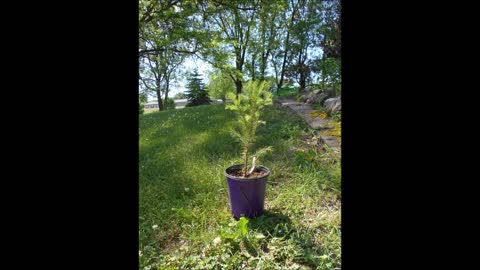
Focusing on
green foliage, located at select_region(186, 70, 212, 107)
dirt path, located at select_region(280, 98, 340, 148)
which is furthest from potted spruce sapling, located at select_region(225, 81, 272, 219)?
green foliage, located at select_region(186, 70, 212, 107)

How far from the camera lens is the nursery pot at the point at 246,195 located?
204 centimetres

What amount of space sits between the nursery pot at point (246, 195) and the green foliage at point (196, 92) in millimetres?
13610

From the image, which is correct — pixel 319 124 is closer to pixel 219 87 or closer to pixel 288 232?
pixel 288 232

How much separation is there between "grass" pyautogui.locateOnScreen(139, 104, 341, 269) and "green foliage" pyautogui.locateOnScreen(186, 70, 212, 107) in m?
11.6

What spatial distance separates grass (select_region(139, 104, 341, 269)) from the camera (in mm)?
1697

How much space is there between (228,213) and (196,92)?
14133 mm

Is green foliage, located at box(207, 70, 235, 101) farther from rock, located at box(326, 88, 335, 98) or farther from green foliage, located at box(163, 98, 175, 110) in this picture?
rock, located at box(326, 88, 335, 98)

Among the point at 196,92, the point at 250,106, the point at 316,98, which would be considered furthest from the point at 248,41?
the point at 250,106

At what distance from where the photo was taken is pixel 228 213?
2.24 meters

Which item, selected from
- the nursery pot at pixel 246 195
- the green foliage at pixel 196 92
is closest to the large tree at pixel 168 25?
the nursery pot at pixel 246 195

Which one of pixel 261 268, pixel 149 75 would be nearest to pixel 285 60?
pixel 149 75
